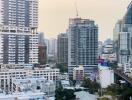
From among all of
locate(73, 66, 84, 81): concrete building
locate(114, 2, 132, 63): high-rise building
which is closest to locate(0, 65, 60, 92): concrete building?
locate(73, 66, 84, 81): concrete building

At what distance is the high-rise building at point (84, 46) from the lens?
68.4ft

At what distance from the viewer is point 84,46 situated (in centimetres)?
2106

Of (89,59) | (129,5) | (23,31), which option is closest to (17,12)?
(23,31)

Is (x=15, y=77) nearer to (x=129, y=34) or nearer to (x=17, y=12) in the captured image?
(x=17, y=12)

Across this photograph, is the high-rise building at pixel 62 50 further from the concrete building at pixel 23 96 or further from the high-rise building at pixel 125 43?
the concrete building at pixel 23 96

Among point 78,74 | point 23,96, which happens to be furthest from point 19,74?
point 23,96

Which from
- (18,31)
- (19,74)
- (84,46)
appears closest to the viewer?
(19,74)

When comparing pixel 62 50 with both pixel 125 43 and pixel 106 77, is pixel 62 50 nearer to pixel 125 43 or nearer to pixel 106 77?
pixel 125 43

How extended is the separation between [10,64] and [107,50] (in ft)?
55.0

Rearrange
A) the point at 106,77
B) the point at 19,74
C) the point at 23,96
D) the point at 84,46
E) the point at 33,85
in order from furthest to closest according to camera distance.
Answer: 1. the point at 84,46
2. the point at 106,77
3. the point at 19,74
4. the point at 33,85
5. the point at 23,96

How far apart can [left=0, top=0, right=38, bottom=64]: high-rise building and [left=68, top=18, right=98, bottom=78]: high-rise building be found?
8.69 feet

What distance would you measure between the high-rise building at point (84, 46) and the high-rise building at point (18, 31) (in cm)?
265

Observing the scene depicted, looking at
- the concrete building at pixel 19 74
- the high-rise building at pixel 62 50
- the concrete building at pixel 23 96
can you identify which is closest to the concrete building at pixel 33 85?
the concrete building at pixel 19 74

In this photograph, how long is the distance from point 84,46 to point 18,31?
4086 millimetres
